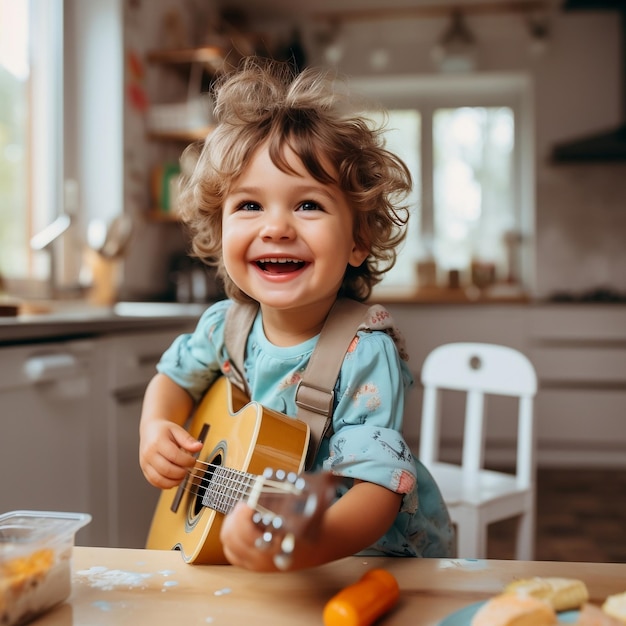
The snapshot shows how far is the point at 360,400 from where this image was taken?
0.78m

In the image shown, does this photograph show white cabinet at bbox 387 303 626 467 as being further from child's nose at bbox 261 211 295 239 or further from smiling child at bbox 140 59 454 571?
child's nose at bbox 261 211 295 239

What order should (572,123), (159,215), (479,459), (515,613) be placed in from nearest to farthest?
(515,613) → (479,459) → (159,215) → (572,123)

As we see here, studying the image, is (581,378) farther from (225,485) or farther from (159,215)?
(225,485)

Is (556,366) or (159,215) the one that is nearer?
(159,215)

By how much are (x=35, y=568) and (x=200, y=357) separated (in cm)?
56

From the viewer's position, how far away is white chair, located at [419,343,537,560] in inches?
63.5

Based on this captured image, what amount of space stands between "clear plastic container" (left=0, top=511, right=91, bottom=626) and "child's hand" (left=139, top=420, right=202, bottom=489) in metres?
0.22

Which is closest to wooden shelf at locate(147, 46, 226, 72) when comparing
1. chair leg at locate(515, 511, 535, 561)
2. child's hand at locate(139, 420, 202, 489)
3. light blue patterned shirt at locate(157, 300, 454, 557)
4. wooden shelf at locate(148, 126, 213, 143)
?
wooden shelf at locate(148, 126, 213, 143)

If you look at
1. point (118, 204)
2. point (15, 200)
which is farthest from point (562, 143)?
point (15, 200)

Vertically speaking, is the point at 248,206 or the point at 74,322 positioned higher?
the point at 248,206

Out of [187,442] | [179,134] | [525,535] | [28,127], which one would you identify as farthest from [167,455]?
[179,134]

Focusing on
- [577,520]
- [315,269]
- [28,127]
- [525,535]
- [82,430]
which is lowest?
[577,520]

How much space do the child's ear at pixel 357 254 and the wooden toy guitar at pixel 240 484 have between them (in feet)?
0.79

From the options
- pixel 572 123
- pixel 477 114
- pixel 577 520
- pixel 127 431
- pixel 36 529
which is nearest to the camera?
pixel 36 529
